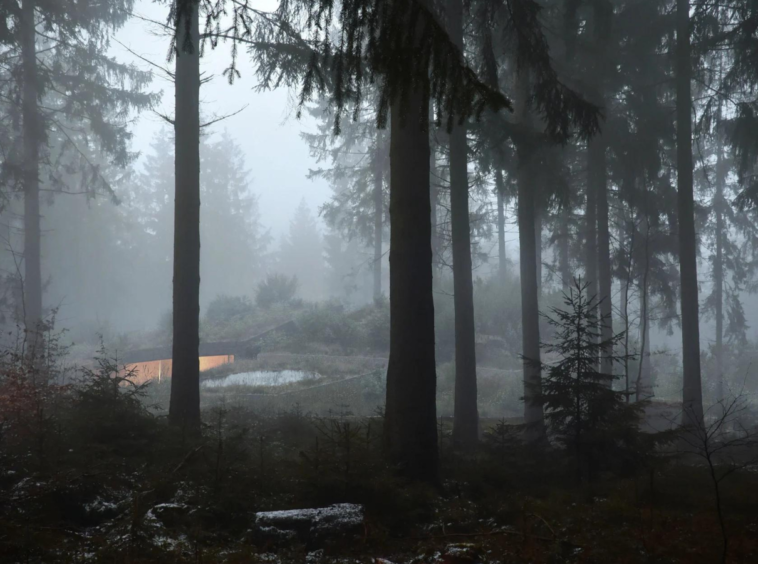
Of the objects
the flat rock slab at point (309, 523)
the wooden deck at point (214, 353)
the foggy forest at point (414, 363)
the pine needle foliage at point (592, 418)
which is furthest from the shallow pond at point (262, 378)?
the flat rock slab at point (309, 523)

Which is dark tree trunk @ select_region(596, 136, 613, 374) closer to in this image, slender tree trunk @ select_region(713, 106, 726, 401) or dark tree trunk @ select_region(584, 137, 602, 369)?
dark tree trunk @ select_region(584, 137, 602, 369)

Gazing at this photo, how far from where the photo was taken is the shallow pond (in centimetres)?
1860

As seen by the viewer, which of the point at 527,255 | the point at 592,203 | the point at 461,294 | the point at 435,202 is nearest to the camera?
the point at 461,294

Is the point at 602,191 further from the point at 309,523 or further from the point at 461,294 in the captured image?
the point at 309,523

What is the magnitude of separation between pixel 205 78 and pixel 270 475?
7.18 metres

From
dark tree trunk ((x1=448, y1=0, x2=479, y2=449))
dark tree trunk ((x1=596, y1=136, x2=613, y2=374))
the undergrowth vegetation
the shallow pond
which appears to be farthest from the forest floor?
the shallow pond

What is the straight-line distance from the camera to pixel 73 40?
1970 centimetres

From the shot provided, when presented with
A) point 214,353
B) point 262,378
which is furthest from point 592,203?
point 214,353

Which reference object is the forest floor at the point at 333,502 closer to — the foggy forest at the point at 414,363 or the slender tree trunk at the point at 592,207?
the foggy forest at the point at 414,363

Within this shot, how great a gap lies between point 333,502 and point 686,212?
37.3ft

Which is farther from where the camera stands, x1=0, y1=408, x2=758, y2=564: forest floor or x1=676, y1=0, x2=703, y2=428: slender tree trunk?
x1=676, y1=0, x2=703, y2=428: slender tree trunk

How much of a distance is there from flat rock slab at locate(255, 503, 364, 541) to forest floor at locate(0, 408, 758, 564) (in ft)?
0.19

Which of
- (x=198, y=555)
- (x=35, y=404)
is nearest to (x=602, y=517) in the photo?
(x=198, y=555)

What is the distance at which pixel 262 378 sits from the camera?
19500 mm
